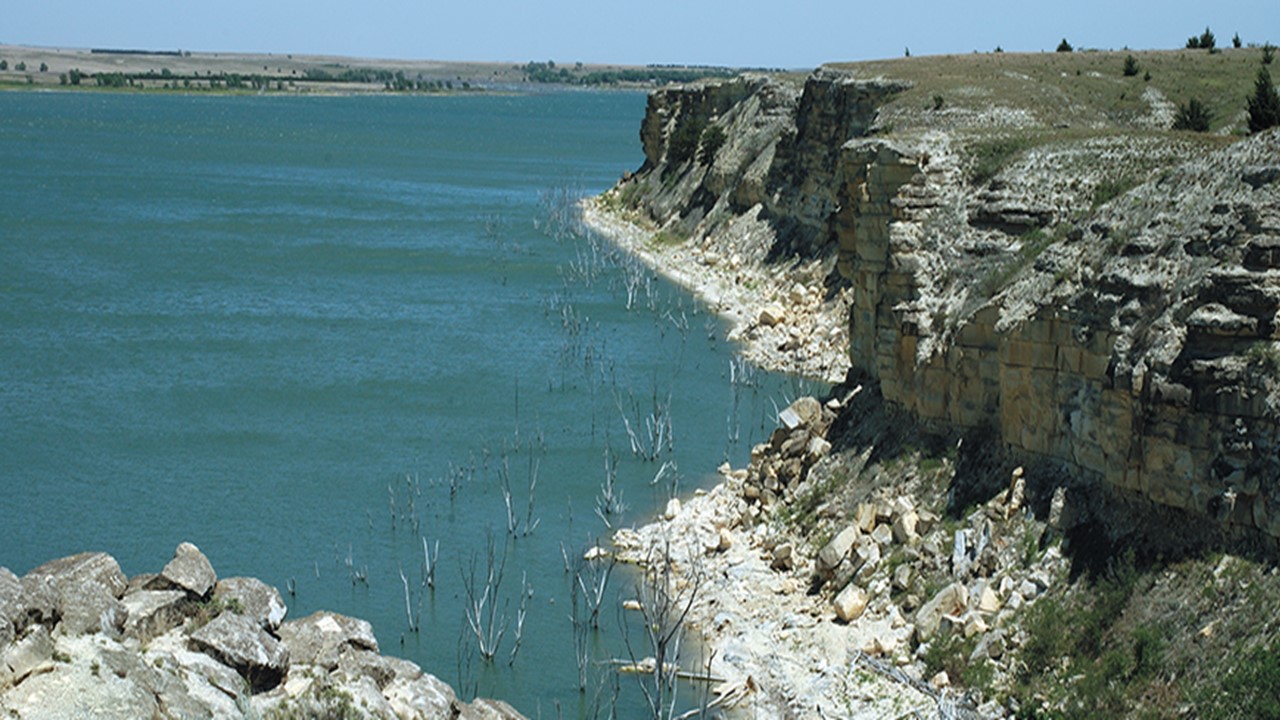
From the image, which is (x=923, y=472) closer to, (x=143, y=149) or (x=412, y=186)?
(x=412, y=186)

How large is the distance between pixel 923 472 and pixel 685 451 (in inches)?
455

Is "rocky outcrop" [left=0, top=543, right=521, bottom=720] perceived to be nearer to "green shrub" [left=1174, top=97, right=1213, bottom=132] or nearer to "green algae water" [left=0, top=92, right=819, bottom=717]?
"green algae water" [left=0, top=92, right=819, bottom=717]

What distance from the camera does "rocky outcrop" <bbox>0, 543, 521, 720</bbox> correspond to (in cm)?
2027

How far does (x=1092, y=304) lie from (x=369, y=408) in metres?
25.9

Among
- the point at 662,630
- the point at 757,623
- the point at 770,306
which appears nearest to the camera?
the point at 662,630

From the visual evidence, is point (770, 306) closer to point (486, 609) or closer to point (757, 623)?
point (486, 609)

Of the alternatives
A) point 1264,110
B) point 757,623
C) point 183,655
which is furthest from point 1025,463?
point 183,655

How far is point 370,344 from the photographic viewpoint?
57.0m

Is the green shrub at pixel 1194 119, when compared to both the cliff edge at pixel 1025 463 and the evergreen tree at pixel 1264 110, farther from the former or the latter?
the cliff edge at pixel 1025 463

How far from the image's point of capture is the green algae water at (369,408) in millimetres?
33125

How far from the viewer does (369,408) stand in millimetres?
47094

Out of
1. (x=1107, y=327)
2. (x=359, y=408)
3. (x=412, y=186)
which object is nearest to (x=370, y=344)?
(x=359, y=408)

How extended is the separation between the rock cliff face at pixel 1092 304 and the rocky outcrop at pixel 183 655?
11.3 meters

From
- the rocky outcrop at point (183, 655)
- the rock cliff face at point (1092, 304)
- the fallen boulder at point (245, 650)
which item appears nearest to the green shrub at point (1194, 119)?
the rock cliff face at point (1092, 304)
